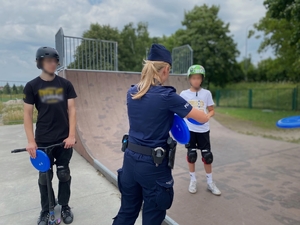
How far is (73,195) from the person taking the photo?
3.53 m

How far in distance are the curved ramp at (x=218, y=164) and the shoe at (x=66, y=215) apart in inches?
41.7

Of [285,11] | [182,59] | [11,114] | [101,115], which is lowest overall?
[11,114]

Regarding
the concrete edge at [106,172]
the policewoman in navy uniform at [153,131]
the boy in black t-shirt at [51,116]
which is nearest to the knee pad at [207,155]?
the concrete edge at [106,172]

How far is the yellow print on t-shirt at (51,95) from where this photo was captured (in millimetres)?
2562

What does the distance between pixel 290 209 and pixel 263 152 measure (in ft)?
9.48

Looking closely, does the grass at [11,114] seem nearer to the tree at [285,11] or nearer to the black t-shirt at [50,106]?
the black t-shirt at [50,106]

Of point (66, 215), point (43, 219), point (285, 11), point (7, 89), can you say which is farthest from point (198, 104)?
point (285, 11)

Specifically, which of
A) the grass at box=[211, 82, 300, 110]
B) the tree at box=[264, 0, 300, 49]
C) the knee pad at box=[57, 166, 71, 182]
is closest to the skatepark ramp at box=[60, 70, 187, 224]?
the knee pad at box=[57, 166, 71, 182]

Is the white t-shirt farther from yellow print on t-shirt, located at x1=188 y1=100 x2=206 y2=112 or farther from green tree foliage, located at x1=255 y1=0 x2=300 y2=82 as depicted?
green tree foliage, located at x1=255 y1=0 x2=300 y2=82

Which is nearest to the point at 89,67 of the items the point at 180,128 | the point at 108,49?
the point at 108,49

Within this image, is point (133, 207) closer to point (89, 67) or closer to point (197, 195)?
point (197, 195)

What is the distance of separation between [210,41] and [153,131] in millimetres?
30658

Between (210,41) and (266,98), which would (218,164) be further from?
(210,41)

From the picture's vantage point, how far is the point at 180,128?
2.05 meters
